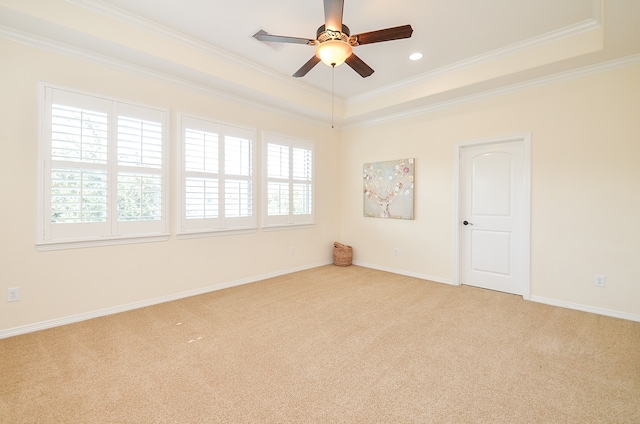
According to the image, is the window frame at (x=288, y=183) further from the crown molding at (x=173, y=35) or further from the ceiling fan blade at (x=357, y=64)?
the ceiling fan blade at (x=357, y=64)

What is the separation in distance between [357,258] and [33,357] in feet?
14.7

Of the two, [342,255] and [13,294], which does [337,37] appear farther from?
[342,255]

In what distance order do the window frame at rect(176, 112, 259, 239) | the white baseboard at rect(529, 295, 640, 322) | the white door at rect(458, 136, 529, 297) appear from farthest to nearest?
1. the white door at rect(458, 136, 529, 297)
2. the window frame at rect(176, 112, 259, 239)
3. the white baseboard at rect(529, 295, 640, 322)

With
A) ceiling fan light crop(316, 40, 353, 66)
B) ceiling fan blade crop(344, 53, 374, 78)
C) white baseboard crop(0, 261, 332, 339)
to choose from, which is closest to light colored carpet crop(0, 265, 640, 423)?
white baseboard crop(0, 261, 332, 339)

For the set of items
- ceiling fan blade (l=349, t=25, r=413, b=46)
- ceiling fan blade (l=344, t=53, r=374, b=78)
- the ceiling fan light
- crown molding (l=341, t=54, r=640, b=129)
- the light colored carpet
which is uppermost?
crown molding (l=341, t=54, r=640, b=129)

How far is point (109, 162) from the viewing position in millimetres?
3092

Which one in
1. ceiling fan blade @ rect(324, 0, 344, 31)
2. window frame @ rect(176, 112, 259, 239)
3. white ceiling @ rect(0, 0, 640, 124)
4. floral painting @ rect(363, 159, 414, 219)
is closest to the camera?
ceiling fan blade @ rect(324, 0, 344, 31)

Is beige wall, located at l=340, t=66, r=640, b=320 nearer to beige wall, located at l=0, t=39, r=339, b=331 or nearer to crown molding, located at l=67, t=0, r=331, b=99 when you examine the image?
crown molding, located at l=67, t=0, r=331, b=99

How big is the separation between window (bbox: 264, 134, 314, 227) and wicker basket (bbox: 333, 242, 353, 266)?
78 cm

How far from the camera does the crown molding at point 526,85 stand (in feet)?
10.2

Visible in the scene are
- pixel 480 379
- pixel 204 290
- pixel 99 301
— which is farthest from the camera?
pixel 204 290

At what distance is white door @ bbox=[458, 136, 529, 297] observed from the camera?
378cm

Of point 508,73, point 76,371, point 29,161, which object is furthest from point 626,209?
point 29,161

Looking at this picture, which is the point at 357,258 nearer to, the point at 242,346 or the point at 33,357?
the point at 242,346
